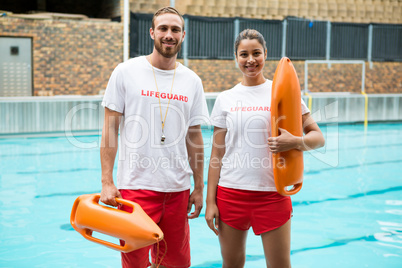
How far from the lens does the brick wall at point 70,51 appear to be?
12.8m

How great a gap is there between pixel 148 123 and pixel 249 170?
0.57 metres

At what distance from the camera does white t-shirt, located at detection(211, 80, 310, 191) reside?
2377mm

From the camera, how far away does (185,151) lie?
8.19 feet

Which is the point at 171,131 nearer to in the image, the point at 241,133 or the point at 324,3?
the point at 241,133

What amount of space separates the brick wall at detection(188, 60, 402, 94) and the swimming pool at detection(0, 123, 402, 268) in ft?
21.8

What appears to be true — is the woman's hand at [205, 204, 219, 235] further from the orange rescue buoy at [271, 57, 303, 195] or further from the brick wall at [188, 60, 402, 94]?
the brick wall at [188, 60, 402, 94]

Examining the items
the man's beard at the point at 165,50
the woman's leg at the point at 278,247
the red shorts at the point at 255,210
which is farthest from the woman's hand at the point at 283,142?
the man's beard at the point at 165,50

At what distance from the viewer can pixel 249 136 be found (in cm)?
240

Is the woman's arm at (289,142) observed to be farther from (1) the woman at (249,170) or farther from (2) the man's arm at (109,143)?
(2) the man's arm at (109,143)

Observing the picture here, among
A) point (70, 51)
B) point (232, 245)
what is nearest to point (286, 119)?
point (232, 245)

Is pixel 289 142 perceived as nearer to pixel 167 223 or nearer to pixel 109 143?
pixel 167 223

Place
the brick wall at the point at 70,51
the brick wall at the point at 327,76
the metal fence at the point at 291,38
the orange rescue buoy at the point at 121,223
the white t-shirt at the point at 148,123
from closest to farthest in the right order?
the orange rescue buoy at the point at 121,223
the white t-shirt at the point at 148,123
the brick wall at the point at 70,51
the metal fence at the point at 291,38
the brick wall at the point at 327,76

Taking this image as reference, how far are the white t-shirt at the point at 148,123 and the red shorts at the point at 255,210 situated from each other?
269 mm

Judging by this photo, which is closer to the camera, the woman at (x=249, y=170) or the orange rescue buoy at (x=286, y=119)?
the orange rescue buoy at (x=286, y=119)
